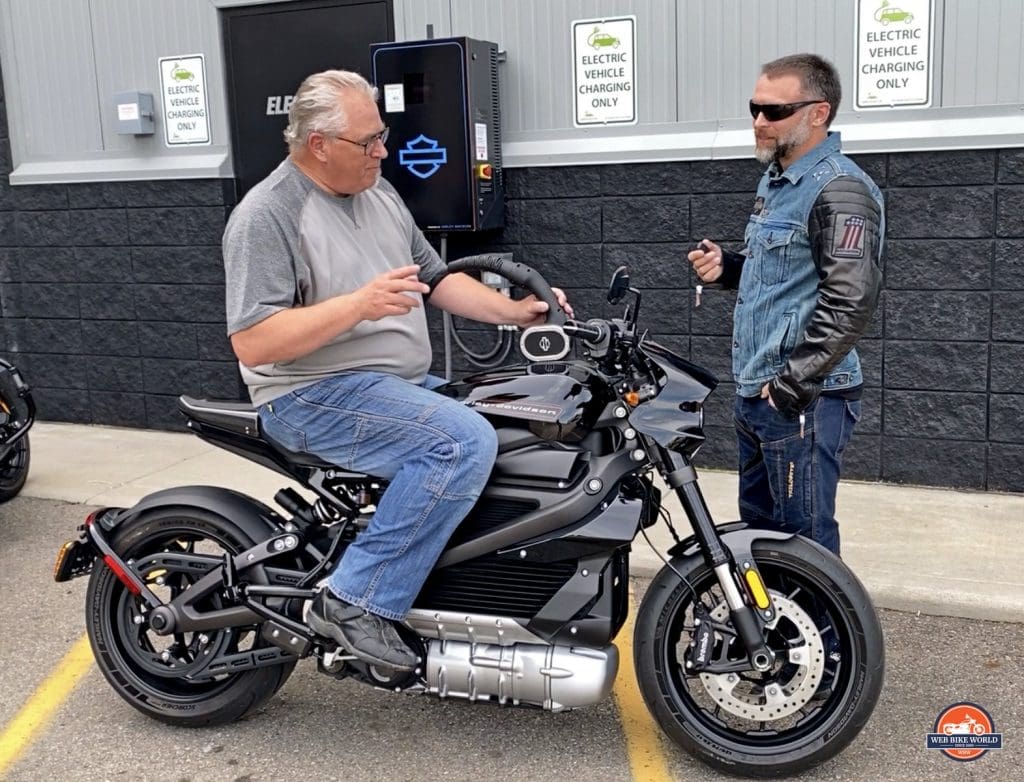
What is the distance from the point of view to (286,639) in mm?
3328

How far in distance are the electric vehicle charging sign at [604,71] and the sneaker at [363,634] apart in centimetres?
379

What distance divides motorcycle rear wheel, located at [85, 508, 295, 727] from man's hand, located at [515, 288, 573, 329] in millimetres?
1184

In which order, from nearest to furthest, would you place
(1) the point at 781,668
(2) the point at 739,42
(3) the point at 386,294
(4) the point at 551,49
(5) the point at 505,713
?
→ (3) the point at 386,294
(1) the point at 781,668
(5) the point at 505,713
(2) the point at 739,42
(4) the point at 551,49

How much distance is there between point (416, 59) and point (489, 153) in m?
0.65

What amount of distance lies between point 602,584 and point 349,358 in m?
1.02

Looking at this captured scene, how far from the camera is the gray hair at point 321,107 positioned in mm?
3197

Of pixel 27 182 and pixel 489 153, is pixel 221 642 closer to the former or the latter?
pixel 489 153

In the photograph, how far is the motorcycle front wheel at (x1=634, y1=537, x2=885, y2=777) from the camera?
10.2 ft

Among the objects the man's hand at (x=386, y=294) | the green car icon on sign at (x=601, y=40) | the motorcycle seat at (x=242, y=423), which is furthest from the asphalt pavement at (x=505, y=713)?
the green car icon on sign at (x=601, y=40)

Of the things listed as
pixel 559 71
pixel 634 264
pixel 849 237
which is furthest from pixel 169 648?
pixel 559 71

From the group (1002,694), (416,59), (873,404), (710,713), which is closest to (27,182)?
(416,59)

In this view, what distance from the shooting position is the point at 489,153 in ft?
20.2

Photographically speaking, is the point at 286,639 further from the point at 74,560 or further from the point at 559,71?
the point at 559,71

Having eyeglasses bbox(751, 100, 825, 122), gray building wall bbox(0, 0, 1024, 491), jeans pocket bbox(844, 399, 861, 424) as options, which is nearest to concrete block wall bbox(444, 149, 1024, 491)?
gray building wall bbox(0, 0, 1024, 491)
